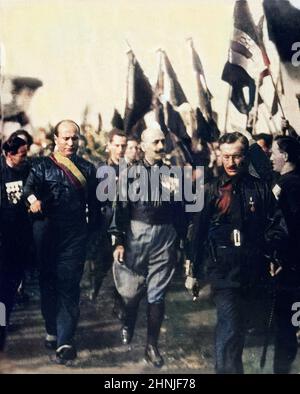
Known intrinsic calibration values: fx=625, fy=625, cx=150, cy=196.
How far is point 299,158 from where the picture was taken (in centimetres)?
566

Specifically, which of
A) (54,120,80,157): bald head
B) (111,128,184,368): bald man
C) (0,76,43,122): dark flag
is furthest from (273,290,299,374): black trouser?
(0,76,43,122): dark flag

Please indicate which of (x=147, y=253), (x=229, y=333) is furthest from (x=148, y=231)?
(x=229, y=333)

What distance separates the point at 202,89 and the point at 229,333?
219cm

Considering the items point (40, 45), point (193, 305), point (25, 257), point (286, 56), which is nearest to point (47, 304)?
point (25, 257)

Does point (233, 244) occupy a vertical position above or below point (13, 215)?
below

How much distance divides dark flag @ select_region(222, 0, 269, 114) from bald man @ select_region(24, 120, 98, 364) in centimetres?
148

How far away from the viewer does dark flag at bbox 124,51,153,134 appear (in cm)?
560

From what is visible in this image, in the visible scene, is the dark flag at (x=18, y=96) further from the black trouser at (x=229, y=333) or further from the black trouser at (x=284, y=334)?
the black trouser at (x=284, y=334)

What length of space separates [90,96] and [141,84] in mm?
473

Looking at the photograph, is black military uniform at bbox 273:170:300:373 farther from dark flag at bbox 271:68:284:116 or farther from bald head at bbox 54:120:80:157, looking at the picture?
bald head at bbox 54:120:80:157

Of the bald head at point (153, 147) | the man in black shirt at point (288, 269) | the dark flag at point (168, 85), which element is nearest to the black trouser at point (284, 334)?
the man in black shirt at point (288, 269)

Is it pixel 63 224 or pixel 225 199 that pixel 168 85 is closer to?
pixel 225 199

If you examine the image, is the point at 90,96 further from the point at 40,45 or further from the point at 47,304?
the point at 47,304

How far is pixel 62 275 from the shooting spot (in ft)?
18.4
